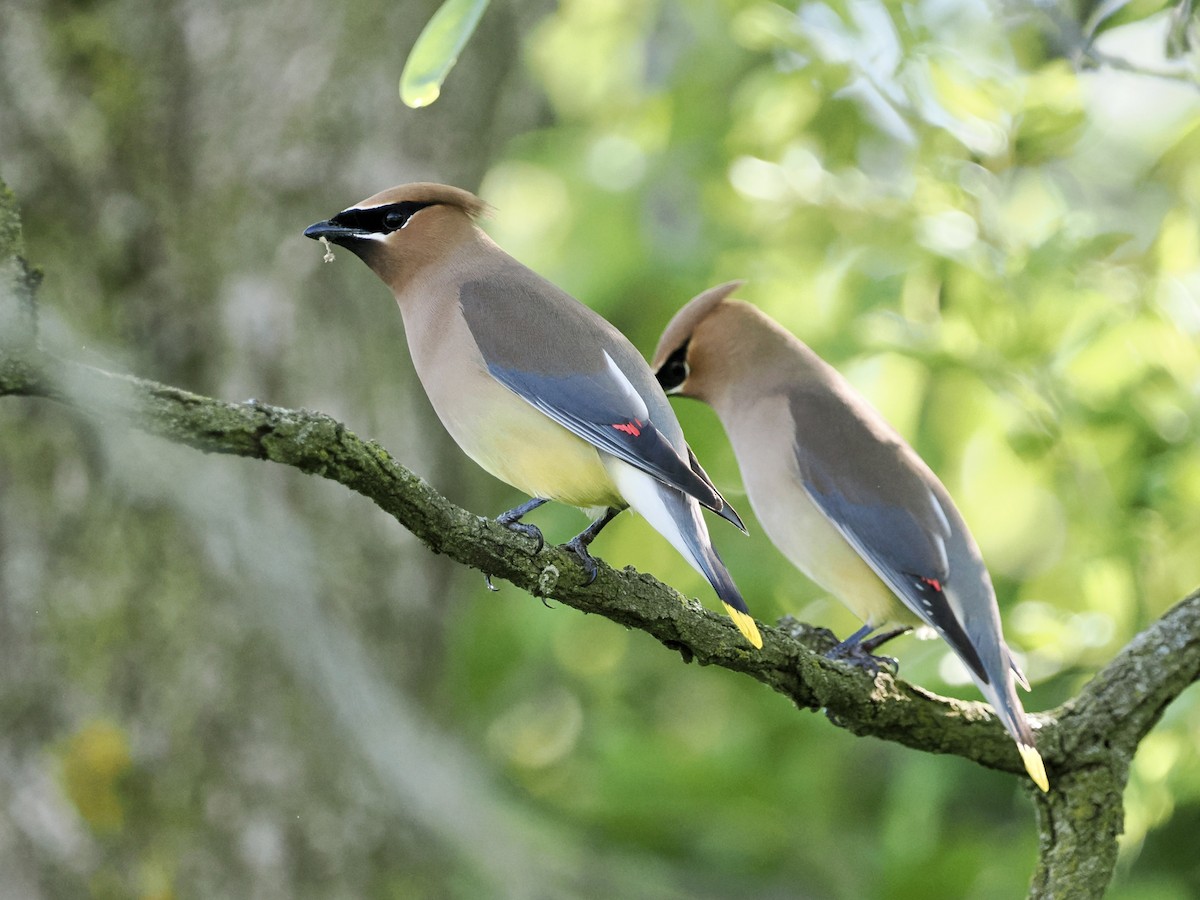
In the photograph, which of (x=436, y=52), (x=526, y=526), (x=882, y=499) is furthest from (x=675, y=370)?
(x=436, y=52)

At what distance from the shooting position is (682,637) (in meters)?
2.23

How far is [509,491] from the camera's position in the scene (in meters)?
5.95

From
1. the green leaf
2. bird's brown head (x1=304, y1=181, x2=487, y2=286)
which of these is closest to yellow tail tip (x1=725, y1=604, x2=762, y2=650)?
the green leaf

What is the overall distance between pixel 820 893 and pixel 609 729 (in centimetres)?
92

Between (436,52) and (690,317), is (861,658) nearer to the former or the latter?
(690,317)

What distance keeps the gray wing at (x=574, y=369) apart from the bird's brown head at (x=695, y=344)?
64 centimetres

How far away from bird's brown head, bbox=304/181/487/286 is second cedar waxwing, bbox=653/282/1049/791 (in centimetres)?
67

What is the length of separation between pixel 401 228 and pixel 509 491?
306 cm

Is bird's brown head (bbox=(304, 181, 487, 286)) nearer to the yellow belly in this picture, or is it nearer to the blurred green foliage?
the blurred green foliage

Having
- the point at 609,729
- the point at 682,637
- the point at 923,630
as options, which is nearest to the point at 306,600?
the point at 609,729

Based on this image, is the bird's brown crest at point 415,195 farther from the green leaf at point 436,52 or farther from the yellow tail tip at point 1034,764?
the yellow tail tip at point 1034,764

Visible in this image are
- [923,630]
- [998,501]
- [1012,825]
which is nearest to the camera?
[923,630]

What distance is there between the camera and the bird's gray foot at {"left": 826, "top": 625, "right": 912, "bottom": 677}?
9.09 ft

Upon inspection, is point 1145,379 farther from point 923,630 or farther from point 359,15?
point 359,15
